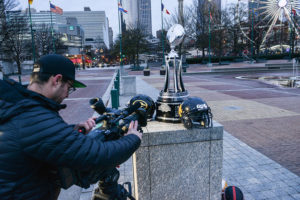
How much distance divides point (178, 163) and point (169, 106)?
0.76m

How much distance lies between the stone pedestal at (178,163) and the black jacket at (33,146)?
1221 mm

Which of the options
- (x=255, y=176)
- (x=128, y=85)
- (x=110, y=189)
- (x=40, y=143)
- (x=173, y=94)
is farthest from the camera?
(x=128, y=85)

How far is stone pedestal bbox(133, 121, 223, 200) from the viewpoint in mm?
2529

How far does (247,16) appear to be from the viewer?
1837 inches

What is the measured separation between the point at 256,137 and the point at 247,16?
160 ft

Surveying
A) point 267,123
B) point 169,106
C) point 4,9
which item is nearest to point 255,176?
point 169,106

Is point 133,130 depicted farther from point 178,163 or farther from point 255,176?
point 255,176

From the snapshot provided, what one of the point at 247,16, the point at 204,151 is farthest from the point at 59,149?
the point at 247,16

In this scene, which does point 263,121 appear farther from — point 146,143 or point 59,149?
point 59,149

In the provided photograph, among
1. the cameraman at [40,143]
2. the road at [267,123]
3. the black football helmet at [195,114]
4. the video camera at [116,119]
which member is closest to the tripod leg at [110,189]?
the video camera at [116,119]

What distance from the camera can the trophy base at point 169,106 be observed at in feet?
9.29

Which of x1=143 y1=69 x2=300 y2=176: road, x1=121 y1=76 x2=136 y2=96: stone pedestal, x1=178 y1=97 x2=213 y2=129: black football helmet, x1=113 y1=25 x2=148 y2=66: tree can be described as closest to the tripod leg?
x1=178 y1=97 x2=213 y2=129: black football helmet

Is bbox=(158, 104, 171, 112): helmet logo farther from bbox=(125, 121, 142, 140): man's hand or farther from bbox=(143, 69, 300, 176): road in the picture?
bbox=(143, 69, 300, 176): road

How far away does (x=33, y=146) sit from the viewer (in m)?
1.20
